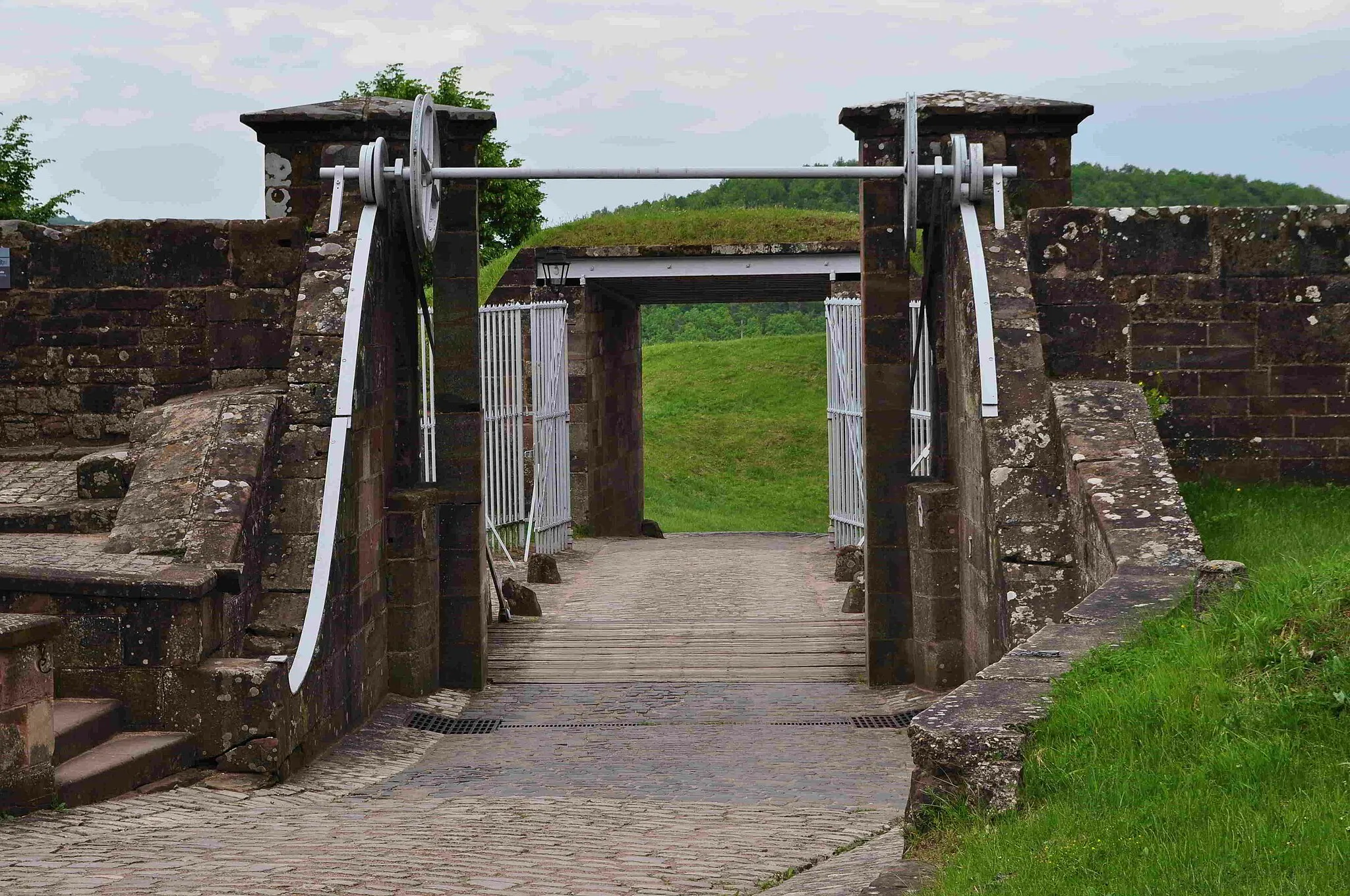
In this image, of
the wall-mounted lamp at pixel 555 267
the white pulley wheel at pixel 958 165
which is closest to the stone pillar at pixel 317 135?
the white pulley wheel at pixel 958 165

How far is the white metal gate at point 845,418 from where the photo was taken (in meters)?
15.6

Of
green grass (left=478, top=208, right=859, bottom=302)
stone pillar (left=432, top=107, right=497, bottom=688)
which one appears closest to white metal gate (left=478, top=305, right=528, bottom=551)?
green grass (left=478, top=208, right=859, bottom=302)

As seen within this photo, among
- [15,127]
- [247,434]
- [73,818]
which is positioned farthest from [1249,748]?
A: [15,127]

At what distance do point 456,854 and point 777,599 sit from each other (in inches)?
316

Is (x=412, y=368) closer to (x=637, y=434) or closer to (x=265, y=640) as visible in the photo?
(x=265, y=640)

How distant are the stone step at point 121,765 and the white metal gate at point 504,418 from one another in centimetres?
880

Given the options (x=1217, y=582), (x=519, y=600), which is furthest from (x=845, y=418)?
(x=1217, y=582)

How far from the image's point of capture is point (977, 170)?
9.24 metres

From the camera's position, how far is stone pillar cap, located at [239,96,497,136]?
9875mm

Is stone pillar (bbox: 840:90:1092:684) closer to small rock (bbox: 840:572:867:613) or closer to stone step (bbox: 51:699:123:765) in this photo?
small rock (bbox: 840:572:867:613)

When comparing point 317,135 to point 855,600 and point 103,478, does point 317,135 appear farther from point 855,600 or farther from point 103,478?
point 855,600

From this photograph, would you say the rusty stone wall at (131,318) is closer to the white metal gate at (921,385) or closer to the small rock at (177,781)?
the small rock at (177,781)

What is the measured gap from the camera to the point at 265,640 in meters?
7.70

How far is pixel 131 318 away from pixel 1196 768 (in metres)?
7.60
